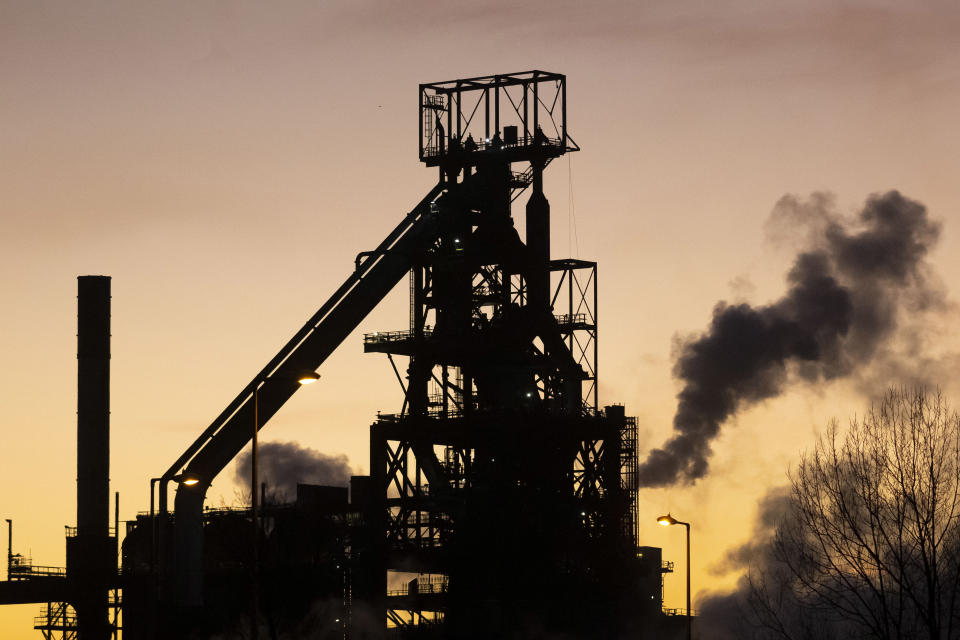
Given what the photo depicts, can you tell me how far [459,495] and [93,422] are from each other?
21.8 m

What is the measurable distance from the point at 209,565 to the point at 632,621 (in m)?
21.9

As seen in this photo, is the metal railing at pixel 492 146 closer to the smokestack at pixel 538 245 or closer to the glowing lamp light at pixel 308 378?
the smokestack at pixel 538 245

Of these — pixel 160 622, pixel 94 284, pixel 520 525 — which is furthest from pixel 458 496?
pixel 94 284

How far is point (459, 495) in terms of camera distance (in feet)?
295

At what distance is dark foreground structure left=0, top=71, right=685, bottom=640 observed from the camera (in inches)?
3492

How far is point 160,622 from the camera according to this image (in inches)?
3329

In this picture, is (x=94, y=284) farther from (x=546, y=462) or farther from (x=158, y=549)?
(x=546, y=462)

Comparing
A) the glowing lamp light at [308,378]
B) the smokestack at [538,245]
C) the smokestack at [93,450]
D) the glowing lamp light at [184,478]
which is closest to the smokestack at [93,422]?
the smokestack at [93,450]

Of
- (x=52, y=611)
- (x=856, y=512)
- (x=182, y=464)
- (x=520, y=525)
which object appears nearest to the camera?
(x=856, y=512)

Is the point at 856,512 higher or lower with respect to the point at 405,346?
lower

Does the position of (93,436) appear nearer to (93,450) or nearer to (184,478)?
(93,450)

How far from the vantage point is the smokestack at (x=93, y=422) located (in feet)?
319

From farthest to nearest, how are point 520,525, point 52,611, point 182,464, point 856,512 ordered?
point 52,611
point 520,525
point 182,464
point 856,512

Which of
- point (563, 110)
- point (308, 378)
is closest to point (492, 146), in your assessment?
point (563, 110)
